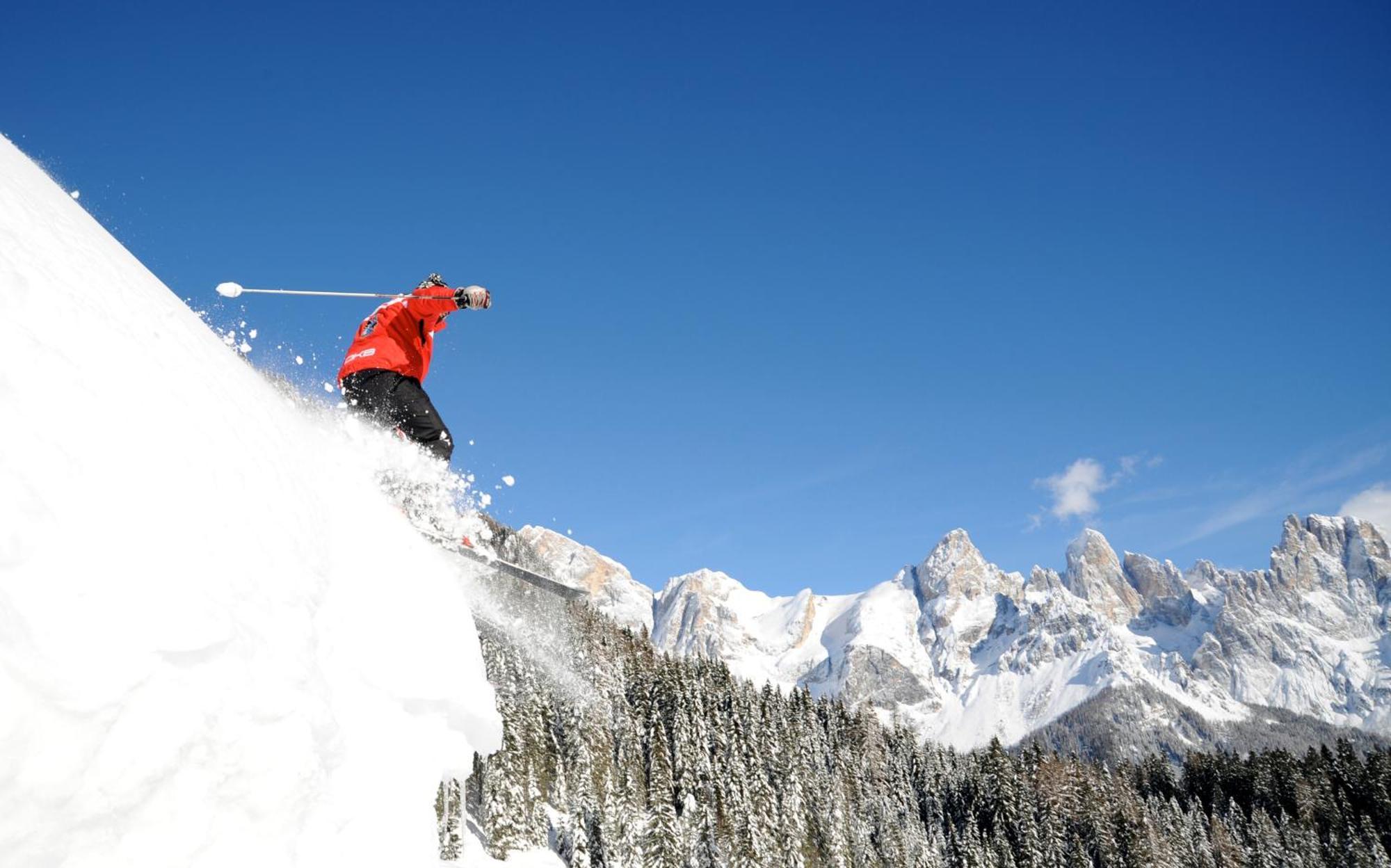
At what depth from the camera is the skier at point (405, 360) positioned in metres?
9.02

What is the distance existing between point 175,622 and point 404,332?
289 inches

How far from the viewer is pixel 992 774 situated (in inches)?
2872

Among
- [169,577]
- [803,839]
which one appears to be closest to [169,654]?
[169,577]

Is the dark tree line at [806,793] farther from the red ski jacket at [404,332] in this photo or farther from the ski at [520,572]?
the red ski jacket at [404,332]

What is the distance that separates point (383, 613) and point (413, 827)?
1.20m

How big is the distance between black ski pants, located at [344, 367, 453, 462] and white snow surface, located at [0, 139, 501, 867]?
13.4ft

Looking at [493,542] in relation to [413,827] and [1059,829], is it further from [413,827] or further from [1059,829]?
[1059,829]

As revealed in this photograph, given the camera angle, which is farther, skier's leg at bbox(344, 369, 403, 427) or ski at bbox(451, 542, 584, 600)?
skier's leg at bbox(344, 369, 403, 427)

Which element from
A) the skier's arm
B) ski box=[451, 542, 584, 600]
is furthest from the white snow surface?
the skier's arm

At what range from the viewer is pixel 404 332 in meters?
9.48

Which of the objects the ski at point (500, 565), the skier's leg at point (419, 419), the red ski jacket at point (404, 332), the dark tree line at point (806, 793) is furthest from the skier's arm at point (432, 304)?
the dark tree line at point (806, 793)

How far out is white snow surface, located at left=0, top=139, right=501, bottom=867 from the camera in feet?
7.28

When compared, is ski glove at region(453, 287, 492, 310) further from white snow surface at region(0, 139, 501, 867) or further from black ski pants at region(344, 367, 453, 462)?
white snow surface at region(0, 139, 501, 867)

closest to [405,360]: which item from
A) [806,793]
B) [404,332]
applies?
[404,332]
